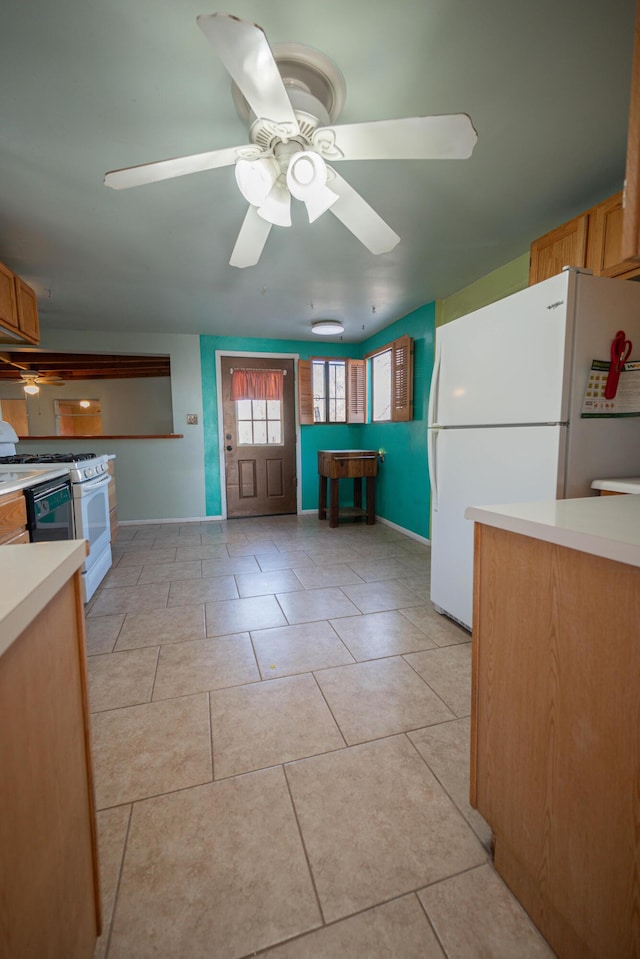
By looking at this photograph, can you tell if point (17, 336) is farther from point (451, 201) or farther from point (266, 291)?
point (451, 201)

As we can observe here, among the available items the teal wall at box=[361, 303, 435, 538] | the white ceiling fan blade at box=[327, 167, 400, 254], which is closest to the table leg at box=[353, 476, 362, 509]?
the teal wall at box=[361, 303, 435, 538]

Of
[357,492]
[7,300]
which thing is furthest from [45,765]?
[357,492]

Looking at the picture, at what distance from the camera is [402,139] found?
1240 mm

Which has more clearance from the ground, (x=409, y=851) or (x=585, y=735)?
(x=585, y=735)

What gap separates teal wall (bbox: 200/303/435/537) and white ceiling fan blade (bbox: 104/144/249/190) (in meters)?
2.63

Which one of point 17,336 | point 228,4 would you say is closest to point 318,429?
point 17,336

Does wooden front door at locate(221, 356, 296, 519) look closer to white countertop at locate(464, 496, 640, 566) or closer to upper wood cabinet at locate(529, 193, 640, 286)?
upper wood cabinet at locate(529, 193, 640, 286)

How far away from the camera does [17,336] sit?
2738 millimetres

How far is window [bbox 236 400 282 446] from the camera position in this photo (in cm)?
494

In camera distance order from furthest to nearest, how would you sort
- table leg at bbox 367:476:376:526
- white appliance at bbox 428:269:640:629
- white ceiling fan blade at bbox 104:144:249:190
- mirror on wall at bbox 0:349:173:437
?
mirror on wall at bbox 0:349:173:437
table leg at bbox 367:476:376:526
white appliance at bbox 428:269:640:629
white ceiling fan blade at bbox 104:144:249:190

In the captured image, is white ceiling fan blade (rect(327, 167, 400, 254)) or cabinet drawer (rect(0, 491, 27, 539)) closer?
white ceiling fan blade (rect(327, 167, 400, 254))

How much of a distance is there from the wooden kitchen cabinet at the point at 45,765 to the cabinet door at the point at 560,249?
2.45 m

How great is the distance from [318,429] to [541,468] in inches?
148

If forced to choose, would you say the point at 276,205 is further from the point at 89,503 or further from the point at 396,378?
the point at 396,378
